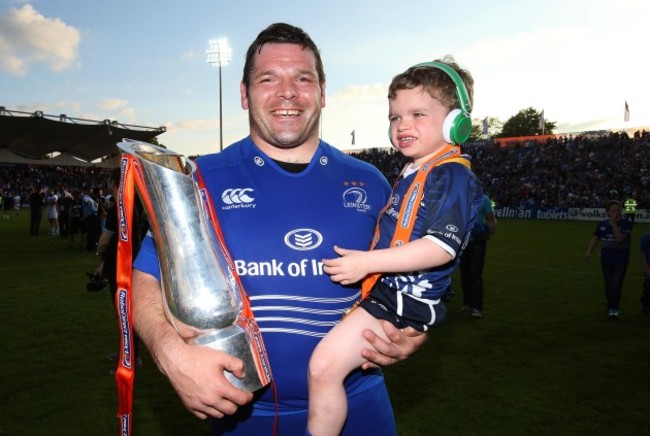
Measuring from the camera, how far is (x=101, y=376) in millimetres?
6316

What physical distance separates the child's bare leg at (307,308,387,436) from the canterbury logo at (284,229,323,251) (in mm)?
404

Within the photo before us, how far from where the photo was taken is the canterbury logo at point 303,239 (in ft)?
7.43

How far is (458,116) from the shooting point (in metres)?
2.51

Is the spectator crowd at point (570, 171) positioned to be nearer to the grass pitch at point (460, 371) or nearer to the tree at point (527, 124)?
the grass pitch at point (460, 371)

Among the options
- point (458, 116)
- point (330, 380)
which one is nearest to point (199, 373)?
point (330, 380)

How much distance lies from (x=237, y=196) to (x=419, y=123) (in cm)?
99

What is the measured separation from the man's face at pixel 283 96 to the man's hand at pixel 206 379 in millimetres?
1142

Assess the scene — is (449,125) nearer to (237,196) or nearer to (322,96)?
(322,96)

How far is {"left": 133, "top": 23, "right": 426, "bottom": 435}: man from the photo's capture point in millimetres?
2232

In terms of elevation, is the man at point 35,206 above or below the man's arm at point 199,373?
below

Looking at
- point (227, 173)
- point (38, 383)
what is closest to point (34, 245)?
point (38, 383)

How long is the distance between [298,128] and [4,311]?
9.31 metres

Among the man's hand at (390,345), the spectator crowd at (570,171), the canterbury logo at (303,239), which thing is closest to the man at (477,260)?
the man's hand at (390,345)

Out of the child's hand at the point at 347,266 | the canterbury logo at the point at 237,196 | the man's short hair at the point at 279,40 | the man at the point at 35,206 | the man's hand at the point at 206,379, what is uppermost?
the man's short hair at the point at 279,40
